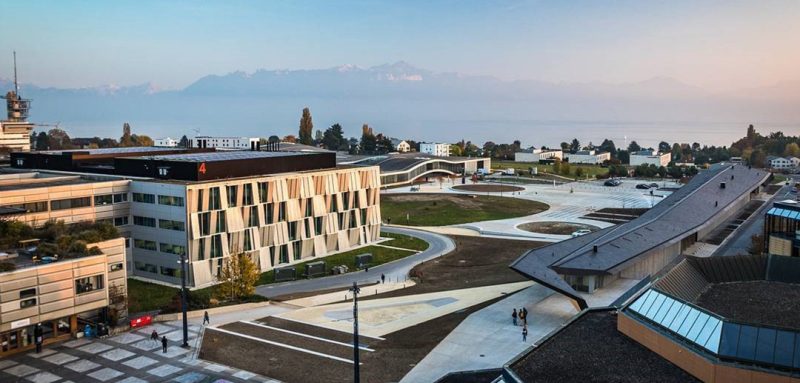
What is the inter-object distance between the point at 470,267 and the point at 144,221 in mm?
32166

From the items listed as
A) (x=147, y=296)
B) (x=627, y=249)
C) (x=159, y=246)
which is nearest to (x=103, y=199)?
(x=159, y=246)

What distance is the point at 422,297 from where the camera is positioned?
179 feet

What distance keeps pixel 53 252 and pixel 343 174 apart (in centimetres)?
3570

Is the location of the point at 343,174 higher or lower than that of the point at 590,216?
higher

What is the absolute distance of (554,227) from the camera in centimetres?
9231

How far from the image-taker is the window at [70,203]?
58.5m

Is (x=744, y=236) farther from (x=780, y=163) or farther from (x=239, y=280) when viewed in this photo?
(x=780, y=163)

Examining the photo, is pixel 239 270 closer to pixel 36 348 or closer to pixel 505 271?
pixel 36 348

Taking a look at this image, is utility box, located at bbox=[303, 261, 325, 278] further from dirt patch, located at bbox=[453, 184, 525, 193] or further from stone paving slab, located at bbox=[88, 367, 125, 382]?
dirt patch, located at bbox=[453, 184, 525, 193]

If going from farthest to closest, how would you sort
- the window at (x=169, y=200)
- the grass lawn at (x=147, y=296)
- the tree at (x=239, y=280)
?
the window at (x=169, y=200) < the tree at (x=239, y=280) < the grass lawn at (x=147, y=296)

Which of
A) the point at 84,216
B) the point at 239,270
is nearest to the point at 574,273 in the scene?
the point at 239,270

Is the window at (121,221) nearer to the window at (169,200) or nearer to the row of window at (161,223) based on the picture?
the row of window at (161,223)

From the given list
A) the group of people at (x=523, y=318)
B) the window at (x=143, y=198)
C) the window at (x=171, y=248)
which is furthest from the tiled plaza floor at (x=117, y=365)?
the window at (x=143, y=198)

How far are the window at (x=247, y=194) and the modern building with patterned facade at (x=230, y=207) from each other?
0.32 feet
